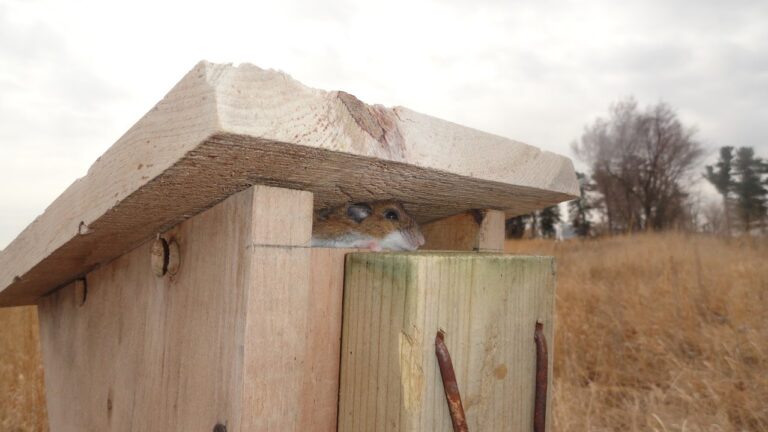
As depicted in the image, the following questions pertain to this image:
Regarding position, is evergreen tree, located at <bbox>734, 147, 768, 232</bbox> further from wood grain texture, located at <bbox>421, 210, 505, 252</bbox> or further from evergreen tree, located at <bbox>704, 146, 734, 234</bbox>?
wood grain texture, located at <bbox>421, 210, 505, 252</bbox>

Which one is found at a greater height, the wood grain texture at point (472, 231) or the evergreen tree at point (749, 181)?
the evergreen tree at point (749, 181)

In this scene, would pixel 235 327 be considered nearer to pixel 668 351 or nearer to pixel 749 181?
pixel 668 351

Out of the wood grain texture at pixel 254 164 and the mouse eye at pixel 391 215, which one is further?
the mouse eye at pixel 391 215

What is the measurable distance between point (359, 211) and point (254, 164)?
305mm

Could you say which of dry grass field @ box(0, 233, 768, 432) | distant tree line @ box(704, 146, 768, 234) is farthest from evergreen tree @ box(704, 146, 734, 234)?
dry grass field @ box(0, 233, 768, 432)

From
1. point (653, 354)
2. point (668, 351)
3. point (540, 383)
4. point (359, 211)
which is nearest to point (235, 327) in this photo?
point (359, 211)

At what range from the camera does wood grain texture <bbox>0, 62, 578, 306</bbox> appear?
458 millimetres

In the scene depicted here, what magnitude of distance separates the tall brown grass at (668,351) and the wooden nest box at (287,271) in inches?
54.7

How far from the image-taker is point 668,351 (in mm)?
3078

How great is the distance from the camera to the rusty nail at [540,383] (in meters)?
0.75

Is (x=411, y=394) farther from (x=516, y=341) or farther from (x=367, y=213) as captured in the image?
(x=367, y=213)

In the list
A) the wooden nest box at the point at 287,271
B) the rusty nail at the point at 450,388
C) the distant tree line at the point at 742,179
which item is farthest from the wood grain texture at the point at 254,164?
the distant tree line at the point at 742,179

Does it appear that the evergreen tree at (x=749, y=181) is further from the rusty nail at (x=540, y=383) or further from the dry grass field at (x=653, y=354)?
the rusty nail at (x=540, y=383)

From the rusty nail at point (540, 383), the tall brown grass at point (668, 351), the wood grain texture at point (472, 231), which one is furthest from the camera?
the tall brown grass at point (668, 351)
